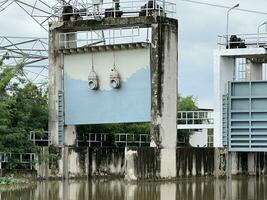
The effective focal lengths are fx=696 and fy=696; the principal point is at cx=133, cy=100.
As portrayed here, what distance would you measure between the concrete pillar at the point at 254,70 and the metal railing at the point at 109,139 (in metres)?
9.30

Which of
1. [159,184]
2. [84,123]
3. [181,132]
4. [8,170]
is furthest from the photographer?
[181,132]

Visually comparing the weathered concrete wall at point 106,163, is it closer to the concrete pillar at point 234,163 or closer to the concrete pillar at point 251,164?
the concrete pillar at point 234,163

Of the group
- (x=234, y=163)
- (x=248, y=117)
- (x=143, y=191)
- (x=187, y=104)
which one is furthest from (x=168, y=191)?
(x=187, y=104)

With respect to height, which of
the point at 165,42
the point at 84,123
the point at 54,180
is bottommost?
the point at 54,180

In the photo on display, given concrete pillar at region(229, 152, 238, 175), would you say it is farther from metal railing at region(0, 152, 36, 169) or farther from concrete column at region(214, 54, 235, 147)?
metal railing at region(0, 152, 36, 169)

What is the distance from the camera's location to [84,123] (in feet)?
144

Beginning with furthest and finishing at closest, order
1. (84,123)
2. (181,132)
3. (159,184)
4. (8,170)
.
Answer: (181,132) → (84,123) → (8,170) → (159,184)

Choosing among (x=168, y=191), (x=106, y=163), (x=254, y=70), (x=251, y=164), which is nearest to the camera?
(x=168, y=191)

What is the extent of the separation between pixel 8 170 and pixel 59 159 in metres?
3.68

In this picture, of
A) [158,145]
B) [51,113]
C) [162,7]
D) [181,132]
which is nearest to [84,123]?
[51,113]

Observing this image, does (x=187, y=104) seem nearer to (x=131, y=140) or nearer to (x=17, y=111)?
(x=131, y=140)

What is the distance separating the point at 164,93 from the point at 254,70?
1300cm

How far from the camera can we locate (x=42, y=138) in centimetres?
4459

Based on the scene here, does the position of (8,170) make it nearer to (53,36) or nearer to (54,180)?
(54,180)
